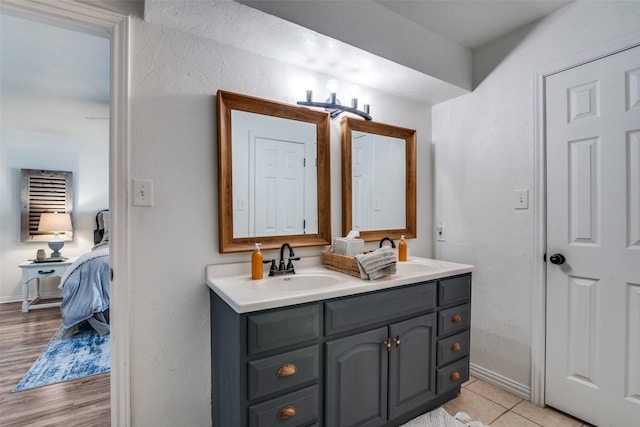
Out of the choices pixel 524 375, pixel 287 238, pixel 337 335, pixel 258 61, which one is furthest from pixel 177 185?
pixel 524 375

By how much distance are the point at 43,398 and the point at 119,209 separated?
1.51 metres

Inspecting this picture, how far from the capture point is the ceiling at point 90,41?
1675mm

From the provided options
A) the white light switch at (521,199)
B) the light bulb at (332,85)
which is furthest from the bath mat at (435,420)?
the light bulb at (332,85)

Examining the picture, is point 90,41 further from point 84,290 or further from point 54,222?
point 54,222

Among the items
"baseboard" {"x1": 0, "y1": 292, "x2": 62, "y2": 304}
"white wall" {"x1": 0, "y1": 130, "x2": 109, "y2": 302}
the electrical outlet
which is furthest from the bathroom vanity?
"baseboard" {"x1": 0, "y1": 292, "x2": 62, "y2": 304}

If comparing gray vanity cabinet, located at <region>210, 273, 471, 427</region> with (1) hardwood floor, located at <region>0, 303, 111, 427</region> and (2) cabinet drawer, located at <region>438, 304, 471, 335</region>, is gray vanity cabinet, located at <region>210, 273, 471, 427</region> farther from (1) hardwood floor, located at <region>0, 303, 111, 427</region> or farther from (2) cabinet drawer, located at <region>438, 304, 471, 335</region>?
(1) hardwood floor, located at <region>0, 303, 111, 427</region>

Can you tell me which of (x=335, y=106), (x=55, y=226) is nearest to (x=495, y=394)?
(x=335, y=106)

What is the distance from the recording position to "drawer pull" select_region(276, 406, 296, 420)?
3.86 ft

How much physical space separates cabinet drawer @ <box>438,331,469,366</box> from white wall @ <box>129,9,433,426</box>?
1248 mm

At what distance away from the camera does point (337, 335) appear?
133 cm

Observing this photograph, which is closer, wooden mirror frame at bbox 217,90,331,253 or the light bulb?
wooden mirror frame at bbox 217,90,331,253

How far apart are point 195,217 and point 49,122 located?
3571 millimetres

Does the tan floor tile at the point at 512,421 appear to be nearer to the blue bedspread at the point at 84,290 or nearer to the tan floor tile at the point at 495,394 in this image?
the tan floor tile at the point at 495,394

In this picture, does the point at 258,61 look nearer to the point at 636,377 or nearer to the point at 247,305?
the point at 247,305
